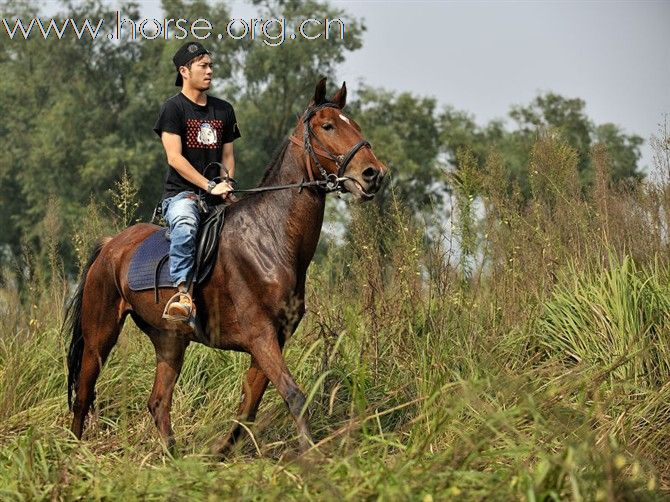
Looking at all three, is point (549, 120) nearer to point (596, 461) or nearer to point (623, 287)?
point (623, 287)

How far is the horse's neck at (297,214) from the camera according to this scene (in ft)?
23.9

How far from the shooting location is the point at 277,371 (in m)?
6.89

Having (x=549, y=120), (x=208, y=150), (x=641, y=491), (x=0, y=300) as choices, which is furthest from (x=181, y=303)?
(x=549, y=120)

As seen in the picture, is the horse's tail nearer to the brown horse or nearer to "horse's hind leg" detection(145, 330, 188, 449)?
"horse's hind leg" detection(145, 330, 188, 449)

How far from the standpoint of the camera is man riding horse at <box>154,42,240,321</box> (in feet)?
25.1

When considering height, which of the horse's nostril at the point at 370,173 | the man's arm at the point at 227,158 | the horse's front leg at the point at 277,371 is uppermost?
the horse's nostril at the point at 370,173

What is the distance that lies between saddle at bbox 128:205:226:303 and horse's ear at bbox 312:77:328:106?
989 millimetres

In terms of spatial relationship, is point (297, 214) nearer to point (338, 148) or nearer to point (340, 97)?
point (338, 148)

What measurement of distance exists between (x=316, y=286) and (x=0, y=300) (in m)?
3.19

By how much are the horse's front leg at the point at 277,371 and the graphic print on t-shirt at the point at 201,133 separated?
1.64 m

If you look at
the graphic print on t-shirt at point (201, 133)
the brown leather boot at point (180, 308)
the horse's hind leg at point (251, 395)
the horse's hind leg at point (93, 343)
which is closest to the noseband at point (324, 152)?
the graphic print on t-shirt at point (201, 133)

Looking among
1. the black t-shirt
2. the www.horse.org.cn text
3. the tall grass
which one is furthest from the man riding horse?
the www.horse.org.cn text

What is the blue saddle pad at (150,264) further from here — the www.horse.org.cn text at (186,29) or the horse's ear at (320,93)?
the www.horse.org.cn text at (186,29)

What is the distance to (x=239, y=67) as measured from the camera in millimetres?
47344
